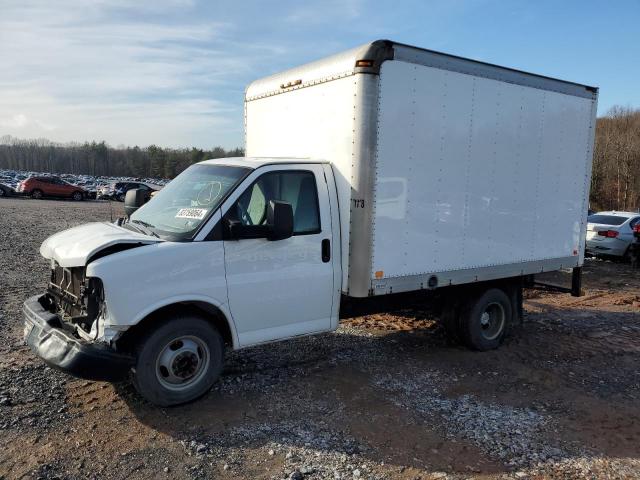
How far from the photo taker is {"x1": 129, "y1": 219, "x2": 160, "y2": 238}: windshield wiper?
15.9 feet


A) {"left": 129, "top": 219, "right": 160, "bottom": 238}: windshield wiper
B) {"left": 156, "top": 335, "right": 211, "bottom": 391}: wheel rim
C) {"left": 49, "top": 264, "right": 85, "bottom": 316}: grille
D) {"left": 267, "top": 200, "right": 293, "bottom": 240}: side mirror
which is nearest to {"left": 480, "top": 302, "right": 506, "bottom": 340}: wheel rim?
{"left": 267, "top": 200, "right": 293, "bottom": 240}: side mirror

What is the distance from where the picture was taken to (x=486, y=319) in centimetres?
690

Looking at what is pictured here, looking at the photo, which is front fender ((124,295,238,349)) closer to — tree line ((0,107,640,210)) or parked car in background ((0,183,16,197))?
tree line ((0,107,640,210))

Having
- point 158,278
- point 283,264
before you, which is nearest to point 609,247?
point 283,264

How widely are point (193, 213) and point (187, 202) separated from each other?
12.7 inches

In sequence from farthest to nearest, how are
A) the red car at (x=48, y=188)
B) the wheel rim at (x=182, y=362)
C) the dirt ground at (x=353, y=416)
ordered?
the red car at (x=48, y=188) → the wheel rim at (x=182, y=362) → the dirt ground at (x=353, y=416)

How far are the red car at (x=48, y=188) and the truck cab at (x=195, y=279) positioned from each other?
37.1m

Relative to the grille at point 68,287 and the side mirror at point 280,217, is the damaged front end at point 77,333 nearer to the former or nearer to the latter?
the grille at point 68,287

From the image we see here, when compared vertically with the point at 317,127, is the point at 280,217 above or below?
below

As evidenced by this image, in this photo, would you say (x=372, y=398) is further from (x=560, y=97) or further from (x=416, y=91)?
(x=560, y=97)

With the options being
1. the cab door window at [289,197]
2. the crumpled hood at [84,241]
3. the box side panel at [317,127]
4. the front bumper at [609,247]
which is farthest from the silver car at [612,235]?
the crumpled hood at [84,241]

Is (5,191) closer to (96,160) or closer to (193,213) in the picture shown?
Answer: (193,213)

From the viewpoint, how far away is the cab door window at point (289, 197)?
16.1ft

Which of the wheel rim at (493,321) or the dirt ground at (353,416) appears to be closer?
the dirt ground at (353,416)
